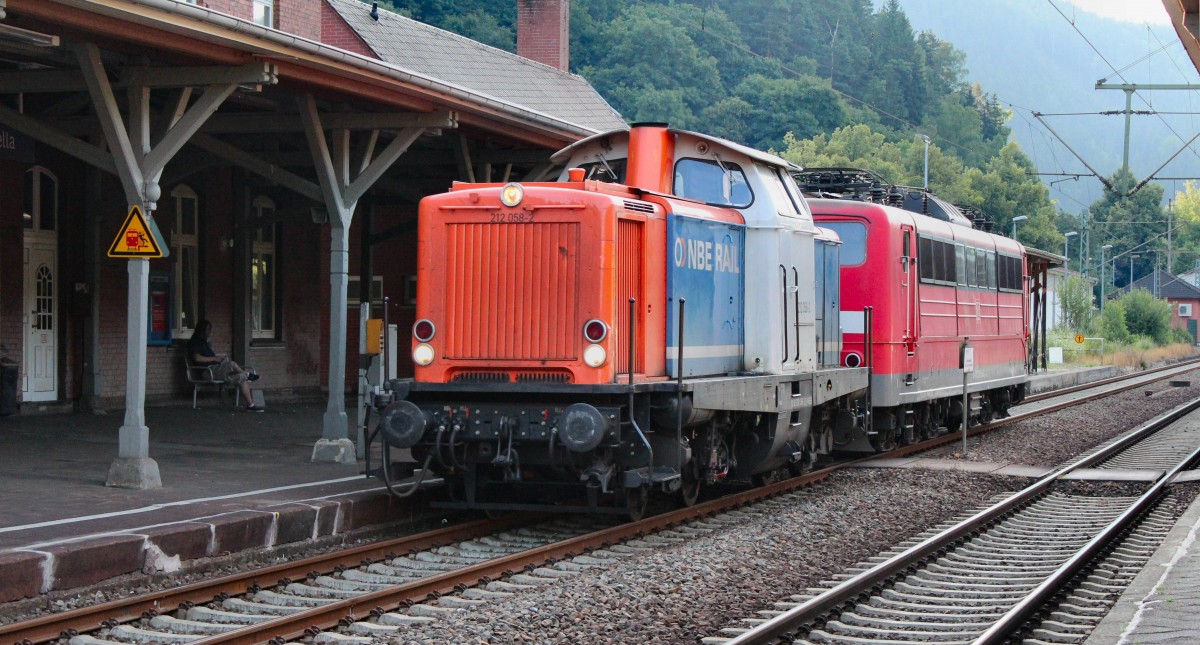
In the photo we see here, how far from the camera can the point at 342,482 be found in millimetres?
11148

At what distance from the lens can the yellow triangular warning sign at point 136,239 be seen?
417 inches

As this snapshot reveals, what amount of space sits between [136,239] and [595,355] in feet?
13.3

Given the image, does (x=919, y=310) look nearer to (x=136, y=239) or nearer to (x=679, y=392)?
(x=679, y=392)

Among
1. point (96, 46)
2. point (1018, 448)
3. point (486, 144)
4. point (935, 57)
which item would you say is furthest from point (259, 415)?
point (935, 57)

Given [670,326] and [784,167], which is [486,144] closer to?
[784,167]

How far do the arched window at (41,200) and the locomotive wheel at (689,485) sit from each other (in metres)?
9.36

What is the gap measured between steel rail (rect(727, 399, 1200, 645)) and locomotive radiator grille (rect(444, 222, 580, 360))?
8.99 ft

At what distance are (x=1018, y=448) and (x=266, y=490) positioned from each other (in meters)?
11.4

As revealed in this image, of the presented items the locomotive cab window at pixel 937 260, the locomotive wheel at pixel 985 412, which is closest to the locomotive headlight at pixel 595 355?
the locomotive cab window at pixel 937 260

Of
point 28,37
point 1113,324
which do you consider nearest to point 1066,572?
point 28,37

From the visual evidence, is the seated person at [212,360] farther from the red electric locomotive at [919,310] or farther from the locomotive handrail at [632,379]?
the locomotive handrail at [632,379]

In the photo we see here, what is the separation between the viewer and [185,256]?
1855 centimetres

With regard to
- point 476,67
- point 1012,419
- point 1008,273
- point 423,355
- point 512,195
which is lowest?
point 1012,419

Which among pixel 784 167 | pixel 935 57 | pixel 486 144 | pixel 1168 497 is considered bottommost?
pixel 1168 497
